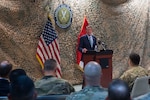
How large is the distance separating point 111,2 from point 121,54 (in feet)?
4.62

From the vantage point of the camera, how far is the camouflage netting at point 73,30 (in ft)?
19.7

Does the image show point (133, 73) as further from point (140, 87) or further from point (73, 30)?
point (73, 30)

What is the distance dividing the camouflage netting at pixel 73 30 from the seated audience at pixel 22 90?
4.15m

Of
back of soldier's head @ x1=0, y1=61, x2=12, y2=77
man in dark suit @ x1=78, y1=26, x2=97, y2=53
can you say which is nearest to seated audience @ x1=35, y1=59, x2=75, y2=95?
back of soldier's head @ x1=0, y1=61, x2=12, y2=77

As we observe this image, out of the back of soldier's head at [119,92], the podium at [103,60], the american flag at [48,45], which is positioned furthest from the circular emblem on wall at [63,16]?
the back of soldier's head at [119,92]

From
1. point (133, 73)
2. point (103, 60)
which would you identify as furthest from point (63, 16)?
point (133, 73)

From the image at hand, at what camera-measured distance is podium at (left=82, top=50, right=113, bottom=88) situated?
551 cm

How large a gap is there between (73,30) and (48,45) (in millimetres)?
882

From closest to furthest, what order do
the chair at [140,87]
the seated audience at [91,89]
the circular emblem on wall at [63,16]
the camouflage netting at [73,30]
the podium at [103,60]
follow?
the seated audience at [91,89] < the chair at [140,87] < the podium at [103,60] < the camouflage netting at [73,30] < the circular emblem on wall at [63,16]

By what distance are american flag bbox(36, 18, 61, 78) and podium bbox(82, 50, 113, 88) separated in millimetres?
1133

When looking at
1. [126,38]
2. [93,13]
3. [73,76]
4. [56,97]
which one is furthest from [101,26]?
[56,97]

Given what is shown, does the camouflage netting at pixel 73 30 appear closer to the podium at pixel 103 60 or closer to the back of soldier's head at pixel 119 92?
the podium at pixel 103 60

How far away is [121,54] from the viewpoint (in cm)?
851

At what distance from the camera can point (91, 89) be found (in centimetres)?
240
